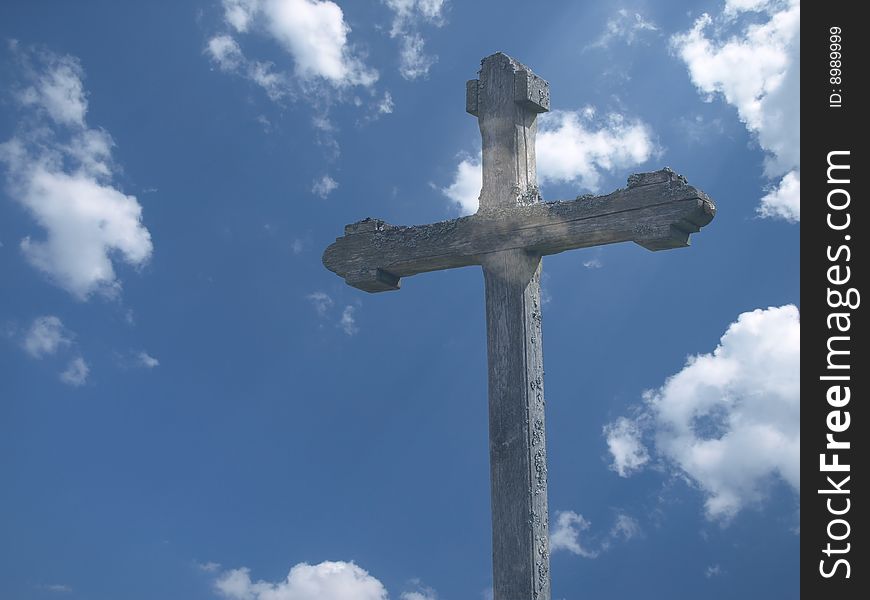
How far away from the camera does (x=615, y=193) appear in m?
6.51

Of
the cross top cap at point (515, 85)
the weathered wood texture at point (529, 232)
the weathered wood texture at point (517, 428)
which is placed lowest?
the weathered wood texture at point (517, 428)

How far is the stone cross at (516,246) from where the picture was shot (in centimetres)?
639

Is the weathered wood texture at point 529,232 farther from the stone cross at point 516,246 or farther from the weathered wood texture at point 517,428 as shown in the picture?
the weathered wood texture at point 517,428

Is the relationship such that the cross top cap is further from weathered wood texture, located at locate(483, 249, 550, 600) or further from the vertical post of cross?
weathered wood texture, located at locate(483, 249, 550, 600)

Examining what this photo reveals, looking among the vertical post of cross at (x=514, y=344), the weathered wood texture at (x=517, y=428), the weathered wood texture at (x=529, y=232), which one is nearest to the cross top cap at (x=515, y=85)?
the vertical post of cross at (x=514, y=344)

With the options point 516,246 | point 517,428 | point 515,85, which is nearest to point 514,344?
point 517,428

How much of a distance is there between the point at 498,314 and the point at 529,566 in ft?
5.15
